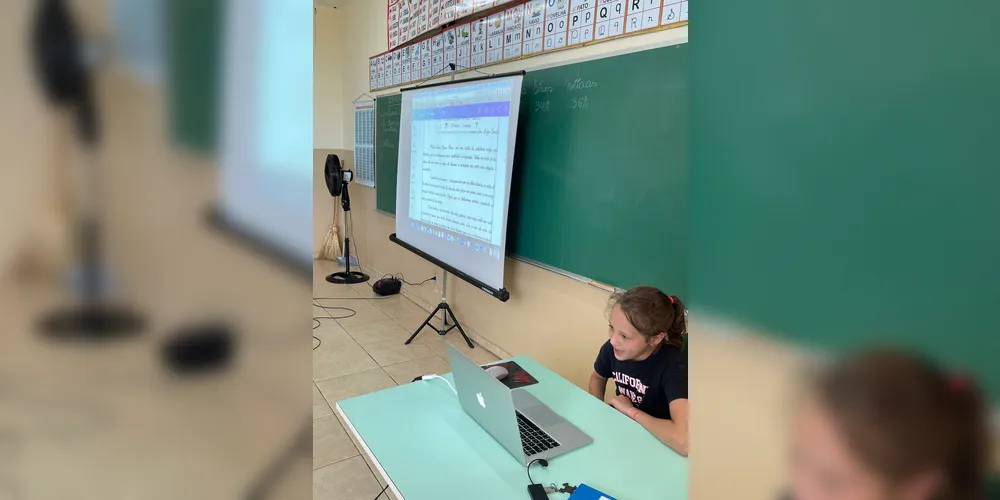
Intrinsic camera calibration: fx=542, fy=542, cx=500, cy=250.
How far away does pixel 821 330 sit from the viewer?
0.26 meters

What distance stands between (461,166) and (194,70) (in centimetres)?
293

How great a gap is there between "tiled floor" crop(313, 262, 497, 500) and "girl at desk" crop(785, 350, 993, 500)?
5.77ft

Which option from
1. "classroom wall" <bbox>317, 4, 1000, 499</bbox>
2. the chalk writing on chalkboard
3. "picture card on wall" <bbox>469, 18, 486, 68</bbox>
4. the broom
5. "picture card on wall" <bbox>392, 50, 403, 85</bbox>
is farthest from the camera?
the broom

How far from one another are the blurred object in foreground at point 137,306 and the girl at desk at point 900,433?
0.24 meters

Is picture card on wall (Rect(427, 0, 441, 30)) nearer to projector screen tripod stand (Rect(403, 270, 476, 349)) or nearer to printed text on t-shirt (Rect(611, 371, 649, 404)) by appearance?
projector screen tripod stand (Rect(403, 270, 476, 349))

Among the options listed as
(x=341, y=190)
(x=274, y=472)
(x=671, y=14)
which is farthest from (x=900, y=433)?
(x=341, y=190)

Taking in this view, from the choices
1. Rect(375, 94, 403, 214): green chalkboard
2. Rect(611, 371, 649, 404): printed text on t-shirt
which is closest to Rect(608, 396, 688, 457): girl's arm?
Rect(611, 371, 649, 404): printed text on t-shirt

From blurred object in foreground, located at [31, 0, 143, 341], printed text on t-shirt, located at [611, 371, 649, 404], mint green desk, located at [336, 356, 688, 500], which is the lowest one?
printed text on t-shirt, located at [611, 371, 649, 404]

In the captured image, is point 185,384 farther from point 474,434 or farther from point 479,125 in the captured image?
point 479,125

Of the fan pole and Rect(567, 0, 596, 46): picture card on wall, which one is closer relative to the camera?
Rect(567, 0, 596, 46): picture card on wall

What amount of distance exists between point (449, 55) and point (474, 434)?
9.54 ft

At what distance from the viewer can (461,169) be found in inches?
122

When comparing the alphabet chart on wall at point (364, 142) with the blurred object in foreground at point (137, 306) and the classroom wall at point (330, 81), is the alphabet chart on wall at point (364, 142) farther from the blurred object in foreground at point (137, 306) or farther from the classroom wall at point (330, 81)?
the blurred object in foreground at point (137, 306)

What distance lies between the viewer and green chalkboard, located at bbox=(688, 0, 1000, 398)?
0.22 metres
